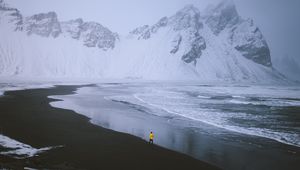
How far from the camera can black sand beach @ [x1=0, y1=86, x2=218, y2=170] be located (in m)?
13.8

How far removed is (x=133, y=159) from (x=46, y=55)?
195 metres

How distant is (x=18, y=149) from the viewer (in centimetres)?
1557

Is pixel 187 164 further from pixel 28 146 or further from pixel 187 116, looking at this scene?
pixel 187 116

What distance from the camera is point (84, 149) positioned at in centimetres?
1681

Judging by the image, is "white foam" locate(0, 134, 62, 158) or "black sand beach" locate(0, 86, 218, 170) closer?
"black sand beach" locate(0, 86, 218, 170)

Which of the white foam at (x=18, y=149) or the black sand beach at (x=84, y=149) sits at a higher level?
the white foam at (x=18, y=149)

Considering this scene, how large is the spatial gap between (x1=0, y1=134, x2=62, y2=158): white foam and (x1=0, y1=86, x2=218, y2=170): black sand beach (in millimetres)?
581

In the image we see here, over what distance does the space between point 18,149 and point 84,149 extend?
3915 mm

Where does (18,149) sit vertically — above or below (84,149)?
above

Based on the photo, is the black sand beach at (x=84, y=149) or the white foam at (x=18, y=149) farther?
the white foam at (x=18, y=149)

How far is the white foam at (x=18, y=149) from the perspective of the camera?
573 inches

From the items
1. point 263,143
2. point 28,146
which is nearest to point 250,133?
point 263,143

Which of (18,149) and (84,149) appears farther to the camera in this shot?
(84,149)

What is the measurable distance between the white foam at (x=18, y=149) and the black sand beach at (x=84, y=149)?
58cm
